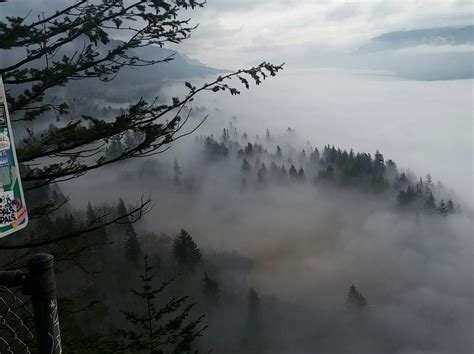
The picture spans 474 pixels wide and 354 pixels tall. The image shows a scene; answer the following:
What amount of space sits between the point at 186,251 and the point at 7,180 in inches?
3799

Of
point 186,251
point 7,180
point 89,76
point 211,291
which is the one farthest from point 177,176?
point 7,180

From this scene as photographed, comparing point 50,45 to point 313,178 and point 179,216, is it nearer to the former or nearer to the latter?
point 179,216

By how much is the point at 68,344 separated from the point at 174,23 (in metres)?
5.62

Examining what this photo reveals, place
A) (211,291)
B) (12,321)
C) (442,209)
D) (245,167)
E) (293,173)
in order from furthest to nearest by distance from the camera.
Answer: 1. (245,167)
2. (293,173)
3. (442,209)
4. (211,291)
5. (12,321)

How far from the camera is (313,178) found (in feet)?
577

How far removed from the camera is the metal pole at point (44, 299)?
213 centimetres

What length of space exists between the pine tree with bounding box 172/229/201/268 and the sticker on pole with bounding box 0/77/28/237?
91.4m

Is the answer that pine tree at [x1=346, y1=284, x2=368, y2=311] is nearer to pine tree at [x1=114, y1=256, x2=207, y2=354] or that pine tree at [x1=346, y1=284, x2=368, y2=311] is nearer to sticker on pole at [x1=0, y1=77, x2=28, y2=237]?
pine tree at [x1=114, y1=256, x2=207, y2=354]

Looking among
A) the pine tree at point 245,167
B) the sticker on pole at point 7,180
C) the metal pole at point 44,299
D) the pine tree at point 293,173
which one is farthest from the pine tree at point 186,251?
the metal pole at point 44,299

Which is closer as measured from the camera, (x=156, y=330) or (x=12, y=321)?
(x=12, y=321)

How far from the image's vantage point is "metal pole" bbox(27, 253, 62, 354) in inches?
83.7

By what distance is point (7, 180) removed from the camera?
103 inches

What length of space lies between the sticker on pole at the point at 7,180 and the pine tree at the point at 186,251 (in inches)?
3597

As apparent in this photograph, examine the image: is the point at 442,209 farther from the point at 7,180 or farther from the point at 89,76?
the point at 7,180
